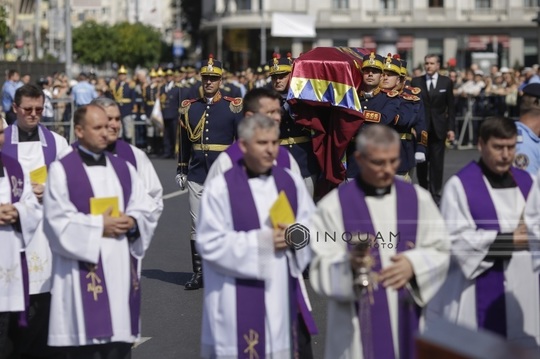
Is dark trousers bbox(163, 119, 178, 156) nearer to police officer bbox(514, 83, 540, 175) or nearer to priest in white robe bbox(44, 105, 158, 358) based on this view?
police officer bbox(514, 83, 540, 175)

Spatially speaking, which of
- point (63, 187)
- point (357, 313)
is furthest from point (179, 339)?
point (357, 313)

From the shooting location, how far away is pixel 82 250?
7219 millimetres

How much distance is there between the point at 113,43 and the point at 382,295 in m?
88.3

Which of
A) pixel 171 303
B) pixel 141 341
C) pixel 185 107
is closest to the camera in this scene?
pixel 141 341

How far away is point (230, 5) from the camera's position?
83.4 m

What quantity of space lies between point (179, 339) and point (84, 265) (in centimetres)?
267

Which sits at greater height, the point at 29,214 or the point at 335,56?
the point at 335,56

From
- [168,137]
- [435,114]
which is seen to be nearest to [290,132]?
[435,114]

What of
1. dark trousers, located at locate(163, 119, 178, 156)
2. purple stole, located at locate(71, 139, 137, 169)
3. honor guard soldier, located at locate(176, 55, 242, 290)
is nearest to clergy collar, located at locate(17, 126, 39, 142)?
purple stole, located at locate(71, 139, 137, 169)

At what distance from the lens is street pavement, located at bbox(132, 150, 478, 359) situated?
9.60 metres

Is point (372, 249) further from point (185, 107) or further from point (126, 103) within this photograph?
point (126, 103)

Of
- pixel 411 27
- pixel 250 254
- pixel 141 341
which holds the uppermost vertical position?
pixel 411 27

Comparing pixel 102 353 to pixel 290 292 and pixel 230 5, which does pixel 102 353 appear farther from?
pixel 230 5

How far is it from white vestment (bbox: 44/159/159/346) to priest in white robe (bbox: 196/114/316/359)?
0.63 metres
